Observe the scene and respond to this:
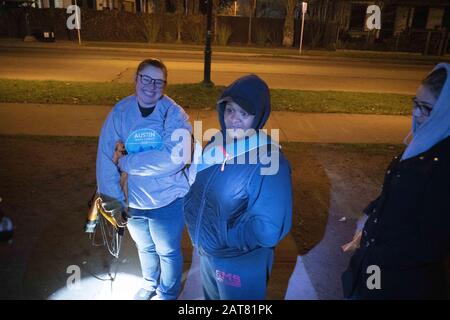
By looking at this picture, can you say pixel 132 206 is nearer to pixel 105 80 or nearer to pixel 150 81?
pixel 150 81

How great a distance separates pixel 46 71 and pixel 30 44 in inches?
350

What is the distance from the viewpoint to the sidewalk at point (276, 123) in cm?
680

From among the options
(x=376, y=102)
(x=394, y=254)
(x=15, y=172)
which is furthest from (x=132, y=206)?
(x=376, y=102)

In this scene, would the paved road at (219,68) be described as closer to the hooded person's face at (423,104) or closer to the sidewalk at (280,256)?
the sidewalk at (280,256)

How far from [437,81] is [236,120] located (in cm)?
103

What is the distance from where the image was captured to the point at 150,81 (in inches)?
99.3

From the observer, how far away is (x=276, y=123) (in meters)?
7.73

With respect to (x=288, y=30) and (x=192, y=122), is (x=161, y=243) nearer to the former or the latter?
(x=192, y=122)

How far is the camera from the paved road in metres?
12.2

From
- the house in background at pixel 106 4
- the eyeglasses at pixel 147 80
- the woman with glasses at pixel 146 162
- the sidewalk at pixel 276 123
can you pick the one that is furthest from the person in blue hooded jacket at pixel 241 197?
the house in background at pixel 106 4

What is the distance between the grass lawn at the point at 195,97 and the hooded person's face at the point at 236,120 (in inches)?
263

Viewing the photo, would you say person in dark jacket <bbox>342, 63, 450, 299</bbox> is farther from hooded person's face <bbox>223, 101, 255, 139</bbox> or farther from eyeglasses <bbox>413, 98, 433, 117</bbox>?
hooded person's face <bbox>223, 101, 255, 139</bbox>

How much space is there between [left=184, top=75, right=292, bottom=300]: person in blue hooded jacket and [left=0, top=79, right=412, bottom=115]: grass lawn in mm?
6690

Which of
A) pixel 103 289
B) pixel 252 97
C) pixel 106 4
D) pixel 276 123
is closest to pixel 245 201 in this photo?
pixel 252 97
